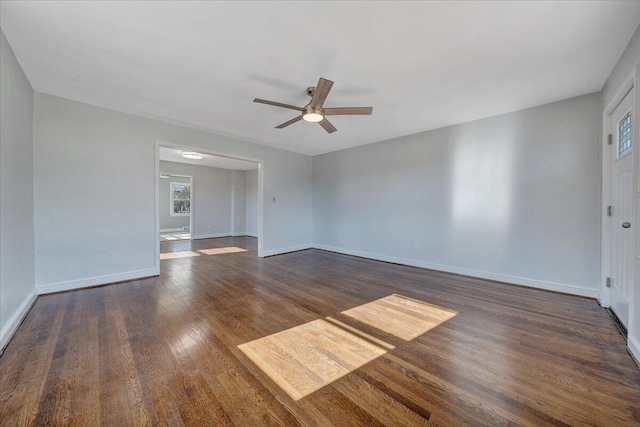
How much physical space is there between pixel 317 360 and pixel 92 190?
3.85 meters

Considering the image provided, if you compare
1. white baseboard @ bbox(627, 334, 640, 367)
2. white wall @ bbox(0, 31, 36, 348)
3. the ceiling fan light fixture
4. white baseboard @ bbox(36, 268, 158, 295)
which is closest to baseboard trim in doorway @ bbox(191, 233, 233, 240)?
white baseboard @ bbox(36, 268, 158, 295)

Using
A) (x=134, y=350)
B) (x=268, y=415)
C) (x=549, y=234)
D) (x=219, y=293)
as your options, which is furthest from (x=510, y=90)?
(x=134, y=350)

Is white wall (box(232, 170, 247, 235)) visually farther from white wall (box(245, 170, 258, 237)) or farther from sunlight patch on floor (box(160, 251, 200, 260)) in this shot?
sunlight patch on floor (box(160, 251, 200, 260))

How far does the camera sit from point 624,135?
8.09ft

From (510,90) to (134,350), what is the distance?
464cm

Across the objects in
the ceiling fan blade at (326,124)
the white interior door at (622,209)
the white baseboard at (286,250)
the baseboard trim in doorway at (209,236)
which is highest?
the ceiling fan blade at (326,124)

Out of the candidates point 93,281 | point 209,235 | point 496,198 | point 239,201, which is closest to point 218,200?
point 239,201

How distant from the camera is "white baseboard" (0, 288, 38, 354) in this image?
2.03 m

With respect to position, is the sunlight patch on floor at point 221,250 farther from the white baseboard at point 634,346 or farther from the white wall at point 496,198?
the white baseboard at point 634,346

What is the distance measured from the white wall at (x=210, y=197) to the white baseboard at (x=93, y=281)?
4.68 m

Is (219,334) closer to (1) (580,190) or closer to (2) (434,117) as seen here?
(2) (434,117)

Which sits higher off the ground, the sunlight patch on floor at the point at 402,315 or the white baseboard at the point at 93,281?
the white baseboard at the point at 93,281

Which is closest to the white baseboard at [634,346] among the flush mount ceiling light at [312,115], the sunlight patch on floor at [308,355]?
the sunlight patch on floor at [308,355]

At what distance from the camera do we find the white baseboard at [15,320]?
2.03 m
